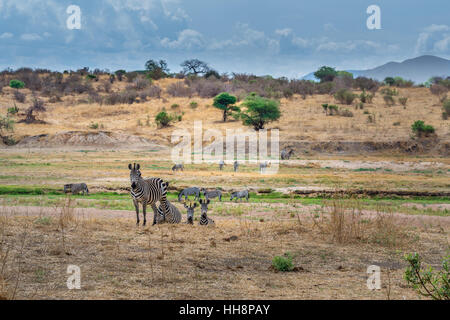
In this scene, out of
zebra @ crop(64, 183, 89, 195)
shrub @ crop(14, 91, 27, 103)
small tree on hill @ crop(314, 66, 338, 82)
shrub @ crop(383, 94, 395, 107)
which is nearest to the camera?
zebra @ crop(64, 183, 89, 195)

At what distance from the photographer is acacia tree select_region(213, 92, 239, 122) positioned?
51562mm

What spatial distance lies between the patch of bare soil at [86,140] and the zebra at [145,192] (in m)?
30.7

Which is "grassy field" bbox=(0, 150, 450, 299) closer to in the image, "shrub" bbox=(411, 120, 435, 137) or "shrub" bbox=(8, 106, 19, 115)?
"shrub" bbox=(411, 120, 435, 137)

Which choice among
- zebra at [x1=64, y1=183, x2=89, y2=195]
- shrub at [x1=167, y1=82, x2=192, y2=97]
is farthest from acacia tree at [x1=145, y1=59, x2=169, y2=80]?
zebra at [x1=64, y1=183, x2=89, y2=195]

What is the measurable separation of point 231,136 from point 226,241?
3425 centimetres

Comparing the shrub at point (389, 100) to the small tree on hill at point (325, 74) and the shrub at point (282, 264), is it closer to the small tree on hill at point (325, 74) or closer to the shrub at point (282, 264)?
the small tree on hill at point (325, 74)

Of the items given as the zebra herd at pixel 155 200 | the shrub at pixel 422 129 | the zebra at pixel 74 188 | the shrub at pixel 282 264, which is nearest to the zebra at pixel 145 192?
the zebra herd at pixel 155 200

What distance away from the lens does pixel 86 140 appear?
1731 inches

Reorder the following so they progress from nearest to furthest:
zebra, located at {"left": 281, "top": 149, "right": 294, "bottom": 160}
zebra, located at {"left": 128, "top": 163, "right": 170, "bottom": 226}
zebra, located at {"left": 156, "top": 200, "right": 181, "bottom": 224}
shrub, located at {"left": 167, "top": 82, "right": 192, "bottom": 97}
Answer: zebra, located at {"left": 128, "top": 163, "right": 170, "bottom": 226}
zebra, located at {"left": 156, "top": 200, "right": 181, "bottom": 224}
zebra, located at {"left": 281, "top": 149, "right": 294, "bottom": 160}
shrub, located at {"left": 167, "top": 82, "right": 192, "bottom": 97}

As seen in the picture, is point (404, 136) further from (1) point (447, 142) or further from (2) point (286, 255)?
(2) point (286, 255)

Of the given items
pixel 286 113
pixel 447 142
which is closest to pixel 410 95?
pixel 286 113

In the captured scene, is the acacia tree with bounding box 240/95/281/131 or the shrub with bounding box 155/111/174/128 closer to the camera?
the acacia tree with bounding box 240/95/281/131

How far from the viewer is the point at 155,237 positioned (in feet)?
→ 35.7

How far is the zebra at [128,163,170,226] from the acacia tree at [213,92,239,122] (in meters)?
38.7
